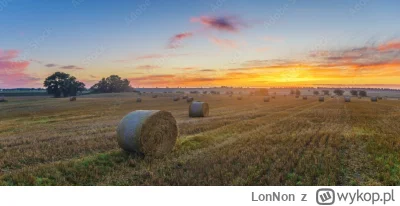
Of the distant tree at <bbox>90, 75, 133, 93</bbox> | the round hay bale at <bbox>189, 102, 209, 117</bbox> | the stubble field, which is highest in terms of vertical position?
the distant tree at <bbox>90, 75, 133, 93</bbox>

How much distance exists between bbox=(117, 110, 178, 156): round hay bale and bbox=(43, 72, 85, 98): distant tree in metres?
70.9

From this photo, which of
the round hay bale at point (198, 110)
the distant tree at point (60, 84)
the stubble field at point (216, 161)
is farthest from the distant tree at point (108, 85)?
the stubble field at point (216, 161)

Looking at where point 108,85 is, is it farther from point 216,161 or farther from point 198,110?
point 216,161

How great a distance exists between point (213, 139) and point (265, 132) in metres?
2.85

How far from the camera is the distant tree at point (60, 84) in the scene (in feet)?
239

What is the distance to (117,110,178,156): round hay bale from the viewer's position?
8.99 metres

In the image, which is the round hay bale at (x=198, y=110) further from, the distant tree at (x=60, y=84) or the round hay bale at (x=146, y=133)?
the distant tree at (x=60, y=84)

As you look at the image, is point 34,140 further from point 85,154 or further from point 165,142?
point 165,142

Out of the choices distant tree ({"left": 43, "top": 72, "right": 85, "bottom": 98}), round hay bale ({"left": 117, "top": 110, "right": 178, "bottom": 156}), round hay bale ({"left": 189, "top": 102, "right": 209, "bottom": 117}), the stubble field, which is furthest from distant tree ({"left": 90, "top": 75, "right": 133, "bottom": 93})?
round hay bale ({"left": 117, "top": 110, "right": 178, "bottom": 156})

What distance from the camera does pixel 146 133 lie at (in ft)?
30.4

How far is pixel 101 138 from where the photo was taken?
11898mm

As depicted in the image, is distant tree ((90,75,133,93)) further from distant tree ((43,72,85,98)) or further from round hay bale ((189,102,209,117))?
round hay bale ((189,102,209,117))

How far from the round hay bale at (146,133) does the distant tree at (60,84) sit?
70.9 m
